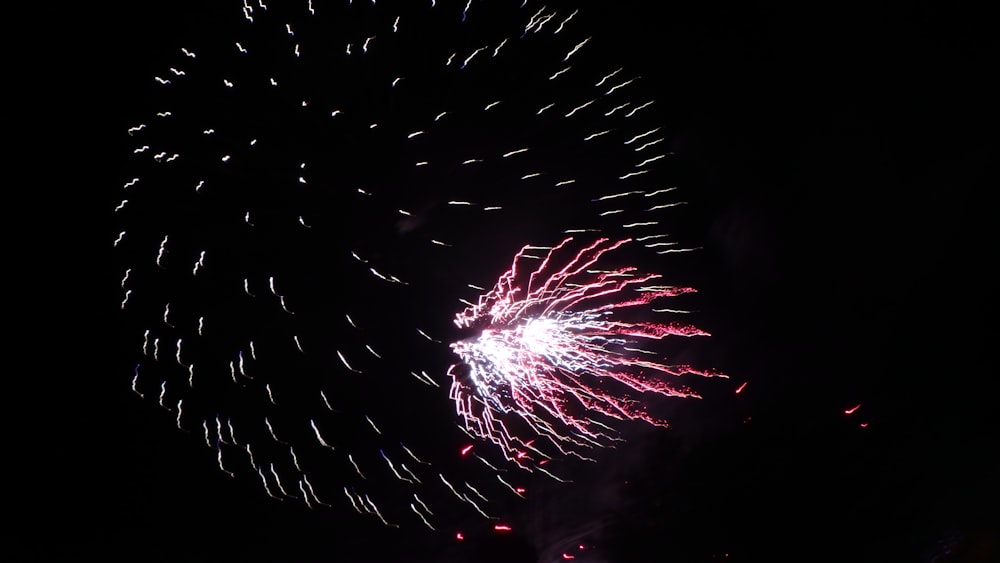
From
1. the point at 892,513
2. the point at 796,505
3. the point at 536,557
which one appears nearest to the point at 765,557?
the point at 796,505

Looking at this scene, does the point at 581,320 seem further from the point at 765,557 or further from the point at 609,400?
the point at 765,557

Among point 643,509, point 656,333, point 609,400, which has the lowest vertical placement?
point 609,400

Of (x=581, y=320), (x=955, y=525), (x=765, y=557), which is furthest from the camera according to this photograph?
(x=765, y=557)

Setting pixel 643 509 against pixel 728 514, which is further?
pixel 728 514

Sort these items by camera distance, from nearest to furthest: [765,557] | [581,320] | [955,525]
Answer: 1. [581,320]
2. [955,525]
3. [765,557]

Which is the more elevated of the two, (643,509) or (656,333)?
(643,509)

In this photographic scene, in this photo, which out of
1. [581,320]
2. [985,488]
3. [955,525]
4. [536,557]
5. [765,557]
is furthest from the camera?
[765,557]

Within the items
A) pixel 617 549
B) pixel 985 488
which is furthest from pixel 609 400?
pixel 985 488

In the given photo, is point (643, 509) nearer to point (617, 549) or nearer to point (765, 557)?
point (617, 549)

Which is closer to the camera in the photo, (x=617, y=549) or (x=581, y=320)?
(x=581, y=320)
